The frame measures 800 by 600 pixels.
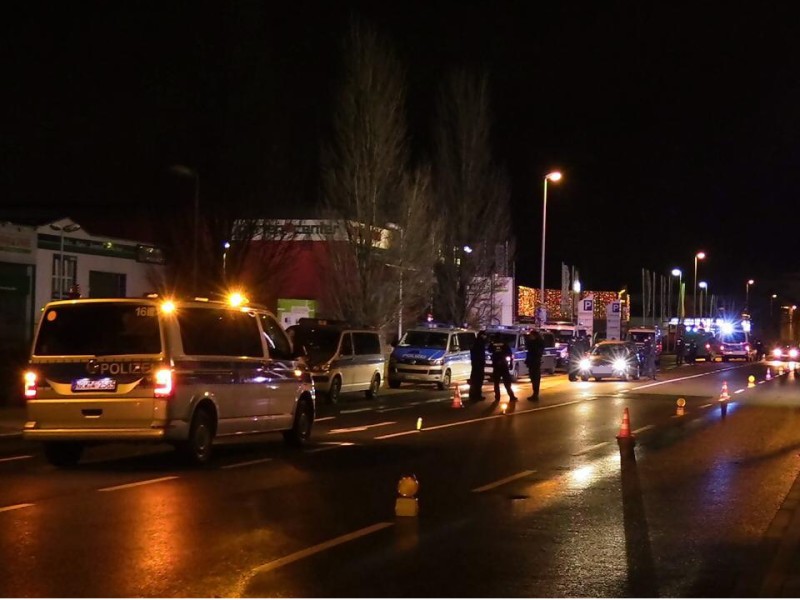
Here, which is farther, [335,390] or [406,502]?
[335,390]

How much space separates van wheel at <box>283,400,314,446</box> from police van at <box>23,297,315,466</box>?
6.46 ft

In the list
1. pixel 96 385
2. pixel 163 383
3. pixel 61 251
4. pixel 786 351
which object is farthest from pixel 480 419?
pixel 786 351

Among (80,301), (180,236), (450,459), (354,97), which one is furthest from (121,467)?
(354,97)

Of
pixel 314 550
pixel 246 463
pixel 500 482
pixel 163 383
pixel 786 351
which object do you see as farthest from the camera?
pixel 786 351

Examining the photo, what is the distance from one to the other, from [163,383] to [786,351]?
67354mm

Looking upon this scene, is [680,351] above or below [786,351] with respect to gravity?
below

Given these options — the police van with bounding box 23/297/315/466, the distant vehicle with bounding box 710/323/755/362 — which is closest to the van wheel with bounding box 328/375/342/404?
the police van with bounding box 23/297/315/466

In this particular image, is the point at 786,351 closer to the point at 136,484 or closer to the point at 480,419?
the point at 480,419

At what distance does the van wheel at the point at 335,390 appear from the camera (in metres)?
26.5

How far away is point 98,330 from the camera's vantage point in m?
13.9

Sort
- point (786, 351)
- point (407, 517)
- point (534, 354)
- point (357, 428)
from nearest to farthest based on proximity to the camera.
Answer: point (407, 517)
point (357, 428)
point (534, 354)
point (786, 351)

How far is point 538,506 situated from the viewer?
37.2ft

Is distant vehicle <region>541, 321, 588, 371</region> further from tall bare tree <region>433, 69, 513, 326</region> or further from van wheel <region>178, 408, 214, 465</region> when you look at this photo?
van wheel <region>178, 408, 214, 465</region>

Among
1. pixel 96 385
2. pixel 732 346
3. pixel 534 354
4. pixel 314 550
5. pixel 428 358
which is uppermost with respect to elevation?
pixel 732 346
